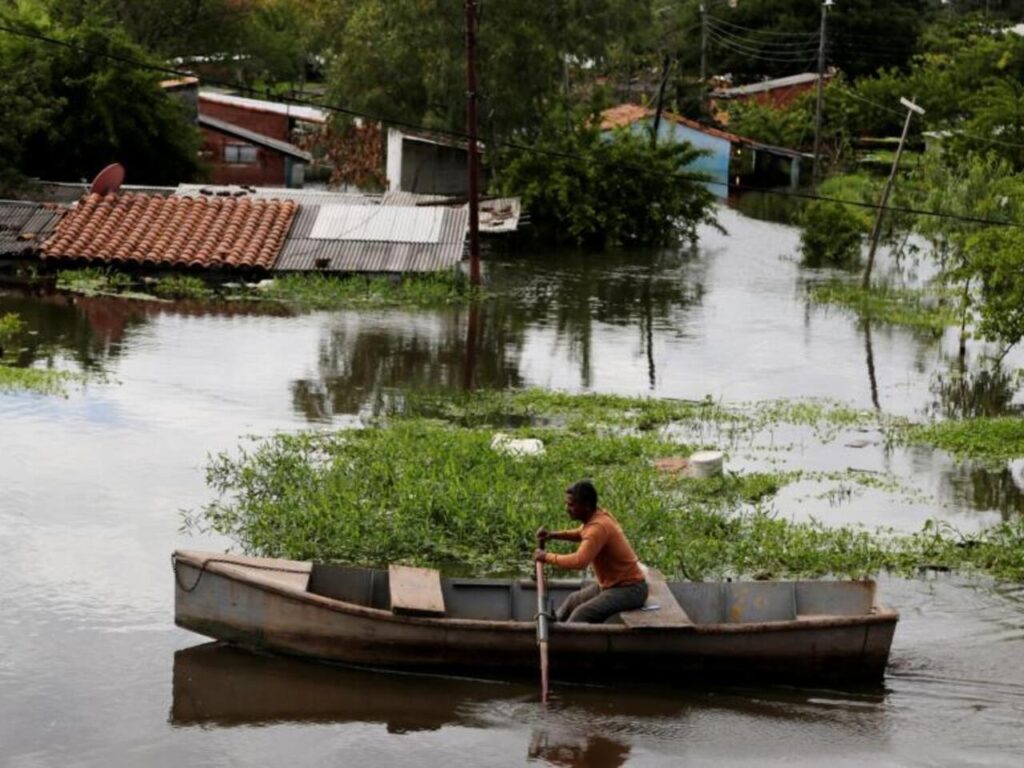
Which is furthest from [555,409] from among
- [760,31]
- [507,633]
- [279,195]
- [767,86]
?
[760,31]

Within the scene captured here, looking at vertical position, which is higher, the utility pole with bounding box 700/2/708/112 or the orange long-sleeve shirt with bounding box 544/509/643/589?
the utility pole with bounding box 700/2/708/112

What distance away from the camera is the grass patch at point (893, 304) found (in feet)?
107

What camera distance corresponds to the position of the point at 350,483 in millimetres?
17703

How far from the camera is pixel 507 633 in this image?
42.2 feet

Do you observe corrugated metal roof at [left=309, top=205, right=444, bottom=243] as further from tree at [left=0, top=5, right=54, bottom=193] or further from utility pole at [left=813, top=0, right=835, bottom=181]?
utility pole at [left=813, top=0, right=835, bottom=181]

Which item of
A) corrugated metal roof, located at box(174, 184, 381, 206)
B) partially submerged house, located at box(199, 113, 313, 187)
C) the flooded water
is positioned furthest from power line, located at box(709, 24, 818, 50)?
the flooded water

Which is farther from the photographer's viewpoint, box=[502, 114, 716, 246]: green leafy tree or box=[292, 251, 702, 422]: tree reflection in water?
box=[502, 114, 716, 246]: green leafy tree

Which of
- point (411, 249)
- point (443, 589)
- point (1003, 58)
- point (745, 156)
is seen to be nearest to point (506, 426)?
point (443, 589)

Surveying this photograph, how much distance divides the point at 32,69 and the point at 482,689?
31224 mm

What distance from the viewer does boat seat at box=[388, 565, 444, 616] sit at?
13.0 metres

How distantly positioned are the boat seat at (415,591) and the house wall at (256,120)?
4511cm

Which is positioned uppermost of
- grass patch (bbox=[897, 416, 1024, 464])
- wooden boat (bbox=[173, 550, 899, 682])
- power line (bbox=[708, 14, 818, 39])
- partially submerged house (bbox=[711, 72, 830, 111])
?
power line (bbox=[708, 14, 818, 39])

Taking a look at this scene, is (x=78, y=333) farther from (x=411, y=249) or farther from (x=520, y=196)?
(x=520, y=196)

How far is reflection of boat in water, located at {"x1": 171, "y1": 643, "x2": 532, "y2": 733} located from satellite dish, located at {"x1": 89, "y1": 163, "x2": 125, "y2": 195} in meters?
24.7
